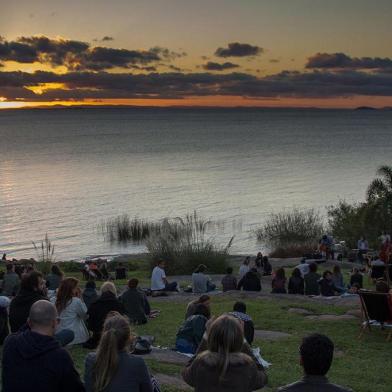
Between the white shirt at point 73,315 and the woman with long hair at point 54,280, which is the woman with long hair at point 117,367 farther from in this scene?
the woman with long hair at point 54,280

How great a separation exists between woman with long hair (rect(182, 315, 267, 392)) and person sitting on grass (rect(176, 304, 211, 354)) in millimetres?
5333

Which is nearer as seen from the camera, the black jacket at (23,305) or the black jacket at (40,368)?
the black jacket at (40,368)

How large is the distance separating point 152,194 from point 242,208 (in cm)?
Answer: 1604

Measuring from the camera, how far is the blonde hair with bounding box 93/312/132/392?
5750 mm

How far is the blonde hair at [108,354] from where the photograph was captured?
5.75m

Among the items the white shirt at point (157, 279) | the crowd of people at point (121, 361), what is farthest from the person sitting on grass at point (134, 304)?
the crowd of people at point (121, 361)

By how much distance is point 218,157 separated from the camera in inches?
5399

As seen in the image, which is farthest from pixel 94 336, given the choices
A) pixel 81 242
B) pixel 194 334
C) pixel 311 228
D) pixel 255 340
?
pixel 81 242

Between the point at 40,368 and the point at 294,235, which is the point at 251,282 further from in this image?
the point at 294,235

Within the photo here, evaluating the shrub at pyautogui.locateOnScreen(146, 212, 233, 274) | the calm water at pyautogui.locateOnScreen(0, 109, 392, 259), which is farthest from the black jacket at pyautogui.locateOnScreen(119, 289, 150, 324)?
the calm water at pyautogui.locateOnScreen(0, 109, 392, 259)

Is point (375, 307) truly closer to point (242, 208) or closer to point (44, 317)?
point (44, 317)

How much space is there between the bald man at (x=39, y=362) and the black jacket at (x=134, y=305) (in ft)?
32.3

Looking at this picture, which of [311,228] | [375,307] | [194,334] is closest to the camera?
[194,334]

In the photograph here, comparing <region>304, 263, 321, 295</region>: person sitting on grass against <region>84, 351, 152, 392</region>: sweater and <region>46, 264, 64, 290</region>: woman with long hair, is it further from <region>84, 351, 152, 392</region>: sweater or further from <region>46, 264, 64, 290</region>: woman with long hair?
<region>84, 351, 152, 392</region>: sweater
